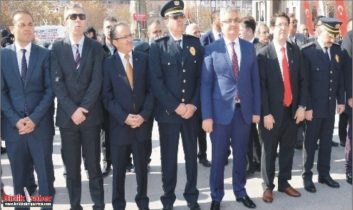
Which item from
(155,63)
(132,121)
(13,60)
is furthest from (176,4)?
(13,60)

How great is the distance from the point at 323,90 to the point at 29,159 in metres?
3.59

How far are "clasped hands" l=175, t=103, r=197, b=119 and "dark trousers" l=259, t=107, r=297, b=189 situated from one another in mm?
1036

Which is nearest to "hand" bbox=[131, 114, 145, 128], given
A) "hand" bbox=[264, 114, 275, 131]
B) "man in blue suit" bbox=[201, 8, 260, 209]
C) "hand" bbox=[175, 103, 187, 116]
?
"hand" bbox=[175, 103, 187, 116]

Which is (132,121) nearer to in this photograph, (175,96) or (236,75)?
(175,96)

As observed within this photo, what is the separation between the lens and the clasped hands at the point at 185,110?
436 cm

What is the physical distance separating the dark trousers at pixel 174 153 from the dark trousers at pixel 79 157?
0.72 metres

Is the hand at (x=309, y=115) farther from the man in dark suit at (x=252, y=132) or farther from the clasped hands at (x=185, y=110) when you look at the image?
the clasped hands at (x=185, y=110)

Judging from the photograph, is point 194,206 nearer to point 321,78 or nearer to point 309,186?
point 309,186

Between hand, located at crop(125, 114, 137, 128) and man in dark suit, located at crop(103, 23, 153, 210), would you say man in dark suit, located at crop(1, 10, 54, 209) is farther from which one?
hand, located at crop(125, 114, 137, 128)

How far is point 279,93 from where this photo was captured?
4.84 meters

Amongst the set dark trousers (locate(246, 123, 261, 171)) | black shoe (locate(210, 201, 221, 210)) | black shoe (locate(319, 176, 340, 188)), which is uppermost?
dark trousers (locate(246, 123, 261, 171))

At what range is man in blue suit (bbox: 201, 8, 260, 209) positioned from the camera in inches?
177

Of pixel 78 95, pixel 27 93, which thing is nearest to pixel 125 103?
pixel 78 95

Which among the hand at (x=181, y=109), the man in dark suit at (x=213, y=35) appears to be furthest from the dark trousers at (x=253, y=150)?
the hand at (x=181, y=109)
